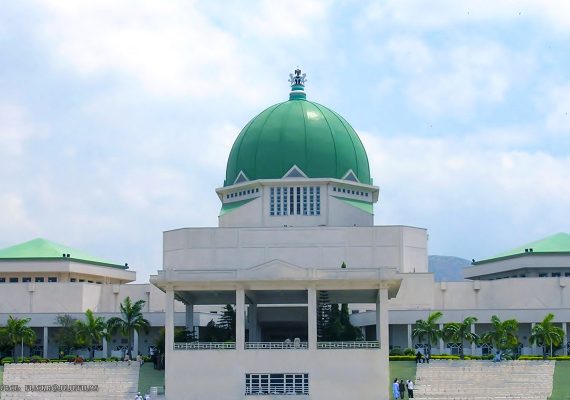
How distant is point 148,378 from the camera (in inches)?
2228

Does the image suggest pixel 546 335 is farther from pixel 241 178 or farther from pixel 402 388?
pixel 241 178

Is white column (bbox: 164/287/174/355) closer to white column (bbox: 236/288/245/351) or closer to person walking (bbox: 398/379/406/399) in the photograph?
white column (bbox: 236/288/245/351)

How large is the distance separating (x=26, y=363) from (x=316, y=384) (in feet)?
56.3

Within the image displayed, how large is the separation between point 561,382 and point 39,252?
3882 centimetres

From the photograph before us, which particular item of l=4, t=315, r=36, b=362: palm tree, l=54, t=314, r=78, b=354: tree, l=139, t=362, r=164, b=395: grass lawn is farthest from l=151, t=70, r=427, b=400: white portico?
l=4, t=315, r=36, b=362: palm tree

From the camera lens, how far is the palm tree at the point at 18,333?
217ft

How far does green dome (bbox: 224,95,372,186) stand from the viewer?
71500 millimetres

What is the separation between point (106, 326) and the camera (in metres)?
66.6

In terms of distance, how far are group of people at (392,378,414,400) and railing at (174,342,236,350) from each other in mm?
7500

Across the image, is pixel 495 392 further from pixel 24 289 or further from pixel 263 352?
pixel 24 289

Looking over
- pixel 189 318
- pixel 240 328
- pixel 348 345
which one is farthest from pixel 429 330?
pixel 240 328

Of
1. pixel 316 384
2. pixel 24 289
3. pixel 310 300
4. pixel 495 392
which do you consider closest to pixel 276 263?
pixel 310 300

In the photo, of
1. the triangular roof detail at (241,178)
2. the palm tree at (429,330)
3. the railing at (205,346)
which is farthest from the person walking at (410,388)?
the triangular roof detail at (241,178)

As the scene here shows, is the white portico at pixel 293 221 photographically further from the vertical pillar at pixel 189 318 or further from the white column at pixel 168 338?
the white column at pixel 168 338
